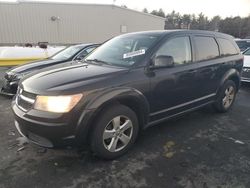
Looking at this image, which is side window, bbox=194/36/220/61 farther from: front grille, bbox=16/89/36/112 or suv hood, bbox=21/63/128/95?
front grille, bbox=16/89/36/112

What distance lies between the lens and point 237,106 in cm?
571

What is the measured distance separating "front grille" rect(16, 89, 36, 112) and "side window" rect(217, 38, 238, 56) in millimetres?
3707

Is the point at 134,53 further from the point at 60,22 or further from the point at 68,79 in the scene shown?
the point at 60,22

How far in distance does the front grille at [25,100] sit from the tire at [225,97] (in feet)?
11.8

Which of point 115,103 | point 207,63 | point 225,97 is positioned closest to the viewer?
point 115,103

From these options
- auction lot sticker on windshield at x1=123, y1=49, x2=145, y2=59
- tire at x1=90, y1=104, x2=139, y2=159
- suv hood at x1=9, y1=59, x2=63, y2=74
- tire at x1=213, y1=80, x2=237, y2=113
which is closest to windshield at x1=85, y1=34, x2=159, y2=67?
auction lot sticker on windshield at x1=123, y1=49, x2=145, y2=59

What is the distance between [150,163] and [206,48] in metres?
2.44

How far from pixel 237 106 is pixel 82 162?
426 centimetres

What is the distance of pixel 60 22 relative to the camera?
20500 mm

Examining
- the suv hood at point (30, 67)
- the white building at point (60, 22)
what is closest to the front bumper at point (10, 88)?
the suv hood at point (30, 67)

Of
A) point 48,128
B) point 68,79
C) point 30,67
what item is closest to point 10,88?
point 30,67

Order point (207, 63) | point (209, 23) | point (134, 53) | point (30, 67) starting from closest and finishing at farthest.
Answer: point (134, 53), point (207, 63), point (30, 67), point (209, 23)

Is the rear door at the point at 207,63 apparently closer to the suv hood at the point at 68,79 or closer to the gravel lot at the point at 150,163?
the gravel lot at the point at 150,163

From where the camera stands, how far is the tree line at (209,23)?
55491 mm
